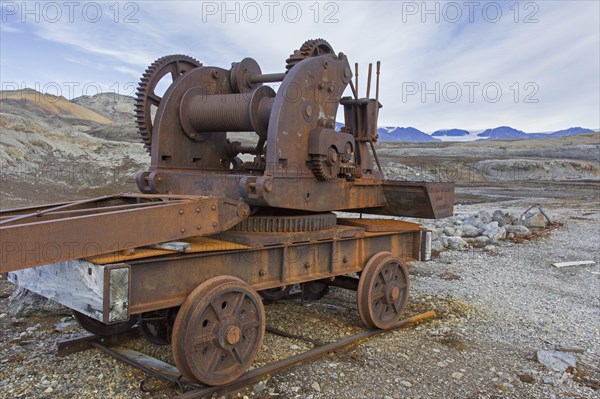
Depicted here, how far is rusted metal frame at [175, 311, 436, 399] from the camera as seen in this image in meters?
4.11

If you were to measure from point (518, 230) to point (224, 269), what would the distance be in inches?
417

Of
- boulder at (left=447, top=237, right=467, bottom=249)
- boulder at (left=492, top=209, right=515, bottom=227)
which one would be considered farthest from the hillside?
boulder at (left=492, top=209, right=515, bottom=227)

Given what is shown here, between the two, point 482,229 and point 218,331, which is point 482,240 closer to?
point 482,229

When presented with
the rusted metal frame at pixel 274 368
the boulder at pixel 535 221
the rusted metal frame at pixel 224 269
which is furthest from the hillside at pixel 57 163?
the boulder at pixel 535 221

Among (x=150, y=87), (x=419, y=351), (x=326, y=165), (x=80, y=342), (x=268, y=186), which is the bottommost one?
(x=419, y=351)

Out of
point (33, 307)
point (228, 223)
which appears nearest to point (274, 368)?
point (228, 223)

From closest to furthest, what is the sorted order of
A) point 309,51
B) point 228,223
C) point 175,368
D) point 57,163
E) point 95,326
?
point 228,223
point 175,368
point 95,326
point 309,51
point 57,163

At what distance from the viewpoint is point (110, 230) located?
11.7 feet

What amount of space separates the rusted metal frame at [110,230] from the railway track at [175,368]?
3.95ft

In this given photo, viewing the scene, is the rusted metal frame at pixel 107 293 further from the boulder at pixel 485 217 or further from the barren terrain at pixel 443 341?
the boulder at pixel 485 217

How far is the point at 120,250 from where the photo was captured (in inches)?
145

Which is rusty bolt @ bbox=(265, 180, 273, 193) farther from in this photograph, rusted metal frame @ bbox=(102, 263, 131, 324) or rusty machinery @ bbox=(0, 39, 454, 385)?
rusted metal frame @ bbox=(102, 263, 131, 324)

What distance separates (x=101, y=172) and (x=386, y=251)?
2130cm

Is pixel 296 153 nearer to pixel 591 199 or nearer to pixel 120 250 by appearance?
pixel 120 250
